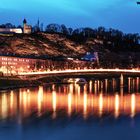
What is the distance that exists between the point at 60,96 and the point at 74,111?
9.63m

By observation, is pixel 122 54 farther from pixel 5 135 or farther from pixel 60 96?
pixel 5 135

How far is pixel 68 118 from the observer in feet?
86.0

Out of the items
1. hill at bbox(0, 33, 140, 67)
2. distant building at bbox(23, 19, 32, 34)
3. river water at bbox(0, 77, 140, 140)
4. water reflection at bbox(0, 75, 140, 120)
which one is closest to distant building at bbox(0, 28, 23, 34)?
distant building at bbox(23, 19, 32, 34)

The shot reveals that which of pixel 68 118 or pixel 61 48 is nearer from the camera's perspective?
pixel 68 118

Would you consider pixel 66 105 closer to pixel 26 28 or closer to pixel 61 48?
pixel 61 48

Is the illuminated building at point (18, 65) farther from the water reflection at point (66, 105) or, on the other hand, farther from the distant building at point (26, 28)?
the distant building at point (26, 28)

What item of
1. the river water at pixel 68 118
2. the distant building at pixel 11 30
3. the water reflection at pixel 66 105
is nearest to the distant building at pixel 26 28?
the distant building at pixel 11 30

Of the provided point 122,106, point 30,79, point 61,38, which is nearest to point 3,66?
point 30,79

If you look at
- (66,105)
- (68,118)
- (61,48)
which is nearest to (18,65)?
(66,105)

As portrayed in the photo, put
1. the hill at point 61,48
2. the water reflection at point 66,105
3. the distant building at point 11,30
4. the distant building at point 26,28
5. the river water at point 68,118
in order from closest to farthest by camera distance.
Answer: the river water at point 68,118
the water reflection at point 66,105
the hill at point 61,48
the distant building at point 11,30
the distant building at point 26,28

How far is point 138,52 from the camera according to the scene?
105 metres

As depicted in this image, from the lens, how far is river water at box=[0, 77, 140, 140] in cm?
2077

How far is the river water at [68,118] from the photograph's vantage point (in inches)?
818

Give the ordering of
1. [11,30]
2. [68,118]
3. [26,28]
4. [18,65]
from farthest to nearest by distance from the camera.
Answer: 1. [26,28]
2. [11,30]
3. [18,65]
4. [68,118]
